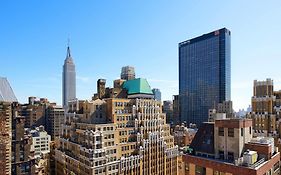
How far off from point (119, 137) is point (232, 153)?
45429mm

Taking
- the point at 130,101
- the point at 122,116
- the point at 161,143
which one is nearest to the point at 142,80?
the point at 130,101

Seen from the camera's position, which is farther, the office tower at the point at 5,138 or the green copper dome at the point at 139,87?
the green copper dome at the point at 139,87

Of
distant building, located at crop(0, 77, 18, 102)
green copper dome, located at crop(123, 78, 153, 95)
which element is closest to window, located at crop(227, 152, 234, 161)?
green copper dome, located at crop(123, 78, 153, 95)

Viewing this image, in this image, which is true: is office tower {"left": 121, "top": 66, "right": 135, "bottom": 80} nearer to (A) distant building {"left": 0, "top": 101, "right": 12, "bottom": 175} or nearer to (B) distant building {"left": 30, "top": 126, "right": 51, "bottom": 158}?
(A) distant building {"left": 0, "top": 101, "right": 12, "bottom": 175}

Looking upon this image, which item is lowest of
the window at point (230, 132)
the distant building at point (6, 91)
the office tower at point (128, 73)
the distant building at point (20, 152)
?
the distant building at point (20, 152)

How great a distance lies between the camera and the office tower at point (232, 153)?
55.4 meters

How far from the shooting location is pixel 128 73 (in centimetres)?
14362

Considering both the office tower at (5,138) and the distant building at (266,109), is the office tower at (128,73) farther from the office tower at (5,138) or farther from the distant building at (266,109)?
the distant building at (266,109)

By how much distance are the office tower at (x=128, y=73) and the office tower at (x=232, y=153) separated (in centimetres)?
8261

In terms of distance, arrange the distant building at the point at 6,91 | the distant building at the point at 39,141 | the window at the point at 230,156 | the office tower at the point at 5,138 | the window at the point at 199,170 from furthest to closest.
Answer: the distant building at the point at 39,141, the distant building at the point at 6,91, the office tower at the point at 5,138, the window at the point at 199,170, the window at the point at 230,156

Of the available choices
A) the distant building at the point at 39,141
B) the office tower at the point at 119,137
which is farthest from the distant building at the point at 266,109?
the distant building at the point at 39,141

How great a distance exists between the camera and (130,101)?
3979 inches

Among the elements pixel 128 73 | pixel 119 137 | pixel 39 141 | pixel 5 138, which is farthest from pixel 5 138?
pixel 39 141

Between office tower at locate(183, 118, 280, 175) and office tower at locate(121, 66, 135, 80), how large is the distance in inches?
3252
